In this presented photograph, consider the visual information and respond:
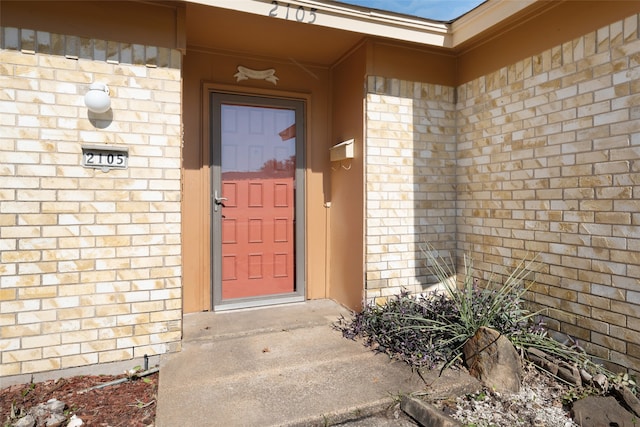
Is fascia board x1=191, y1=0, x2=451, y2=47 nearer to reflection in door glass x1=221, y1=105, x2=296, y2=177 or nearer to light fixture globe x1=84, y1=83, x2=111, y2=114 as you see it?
light fixture globe x1=84, y1=83, x2=111, y2=114

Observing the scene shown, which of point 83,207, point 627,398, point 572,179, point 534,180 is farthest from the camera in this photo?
point 534,180

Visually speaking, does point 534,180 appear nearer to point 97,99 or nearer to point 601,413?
point 601,413

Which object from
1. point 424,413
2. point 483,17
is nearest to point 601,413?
point 424,413

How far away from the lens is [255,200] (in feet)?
13.3

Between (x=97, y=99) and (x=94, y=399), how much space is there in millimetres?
1982

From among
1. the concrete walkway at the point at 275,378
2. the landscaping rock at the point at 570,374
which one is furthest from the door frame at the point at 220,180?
the landscaping rock at the point at 570,374

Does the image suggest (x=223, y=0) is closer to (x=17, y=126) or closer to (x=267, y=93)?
(x=267, y=93)

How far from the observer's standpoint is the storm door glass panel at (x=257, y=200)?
12.9 feet

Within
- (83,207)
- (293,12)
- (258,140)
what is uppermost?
(293,12)

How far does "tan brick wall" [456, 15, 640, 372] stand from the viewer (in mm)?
2512

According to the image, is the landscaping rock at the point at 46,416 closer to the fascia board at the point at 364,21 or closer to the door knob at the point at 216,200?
the door knob at the point at 216,200

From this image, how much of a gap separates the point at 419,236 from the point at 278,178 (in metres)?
1.63

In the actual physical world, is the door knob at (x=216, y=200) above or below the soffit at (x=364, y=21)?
below

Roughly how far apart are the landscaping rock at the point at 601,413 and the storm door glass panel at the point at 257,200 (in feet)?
9.05
